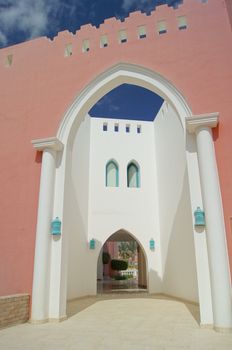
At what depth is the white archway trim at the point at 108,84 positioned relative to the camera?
574cm

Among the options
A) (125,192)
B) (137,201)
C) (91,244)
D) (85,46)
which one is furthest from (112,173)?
(85,46)

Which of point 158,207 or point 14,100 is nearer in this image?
point 14,100

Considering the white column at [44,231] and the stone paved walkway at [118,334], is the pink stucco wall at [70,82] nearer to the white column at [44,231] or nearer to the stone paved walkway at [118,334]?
the white column at [44,231]

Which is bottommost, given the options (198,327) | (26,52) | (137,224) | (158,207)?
(198,327)

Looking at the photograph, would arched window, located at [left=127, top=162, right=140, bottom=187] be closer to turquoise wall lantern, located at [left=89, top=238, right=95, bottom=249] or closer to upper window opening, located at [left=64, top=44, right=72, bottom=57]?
turquoise wall lantern, located at [left=89, top=238, right=95, bottom=249]

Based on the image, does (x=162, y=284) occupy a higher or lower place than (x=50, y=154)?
lower

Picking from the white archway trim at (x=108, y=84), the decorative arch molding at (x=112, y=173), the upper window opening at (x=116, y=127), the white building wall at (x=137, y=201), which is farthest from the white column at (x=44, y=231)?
the upper window opening at (x=116, y=127)

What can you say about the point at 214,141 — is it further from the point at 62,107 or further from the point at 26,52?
the point at 26,52

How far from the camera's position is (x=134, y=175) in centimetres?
1140

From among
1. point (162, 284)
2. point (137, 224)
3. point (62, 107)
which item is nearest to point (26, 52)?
point (62, 107)

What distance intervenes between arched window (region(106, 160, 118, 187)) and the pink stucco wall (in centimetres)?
545

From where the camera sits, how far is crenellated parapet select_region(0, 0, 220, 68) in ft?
19.3

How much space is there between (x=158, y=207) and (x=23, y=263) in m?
6.61

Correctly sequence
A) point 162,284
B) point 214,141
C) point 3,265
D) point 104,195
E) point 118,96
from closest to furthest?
point 214,141, point 3,265, point 118,96, point 162,284, point 104,195
